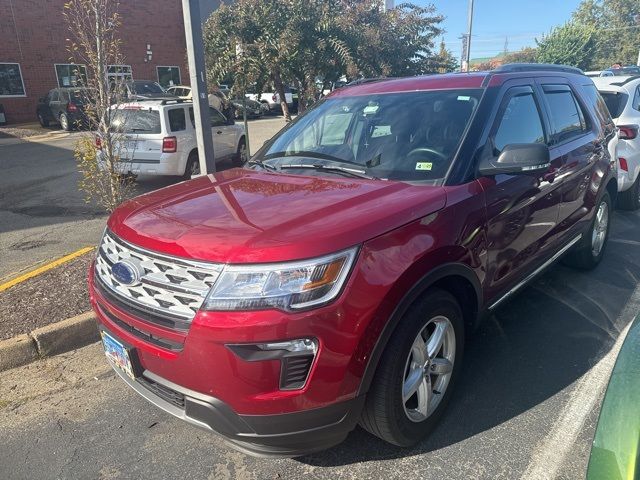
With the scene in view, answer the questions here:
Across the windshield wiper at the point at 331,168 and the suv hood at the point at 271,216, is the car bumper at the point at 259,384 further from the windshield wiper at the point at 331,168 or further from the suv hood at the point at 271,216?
the windshield wiper at the point at 331,168

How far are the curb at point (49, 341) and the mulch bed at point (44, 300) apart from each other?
132 millimetres

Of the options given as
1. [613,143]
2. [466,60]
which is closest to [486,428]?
[613,143]

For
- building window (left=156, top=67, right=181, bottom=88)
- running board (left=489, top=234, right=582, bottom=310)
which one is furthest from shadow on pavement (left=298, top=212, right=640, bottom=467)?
building window (left=156, top=67, right=181, bottom=88)

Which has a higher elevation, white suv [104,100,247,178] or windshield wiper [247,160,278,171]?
windshield wiper [247,160,278,171]

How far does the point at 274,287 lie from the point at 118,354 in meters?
1.01

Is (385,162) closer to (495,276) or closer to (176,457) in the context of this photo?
(495,276)

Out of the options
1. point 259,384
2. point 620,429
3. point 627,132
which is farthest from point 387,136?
point 627,132

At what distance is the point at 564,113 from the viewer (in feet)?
A: 13.1

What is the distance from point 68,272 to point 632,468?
4.64 m

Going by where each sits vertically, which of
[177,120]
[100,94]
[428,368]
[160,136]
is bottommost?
[428,368]

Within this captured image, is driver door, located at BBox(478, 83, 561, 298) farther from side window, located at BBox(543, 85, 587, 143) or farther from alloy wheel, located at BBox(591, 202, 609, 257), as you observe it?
alloy wheel, located at BBox(591, 202, 609, 257)

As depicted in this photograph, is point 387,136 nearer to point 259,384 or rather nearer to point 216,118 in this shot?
point 259,384

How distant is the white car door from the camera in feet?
34.6

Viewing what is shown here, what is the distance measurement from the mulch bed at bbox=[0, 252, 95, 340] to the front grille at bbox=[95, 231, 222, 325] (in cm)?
180
